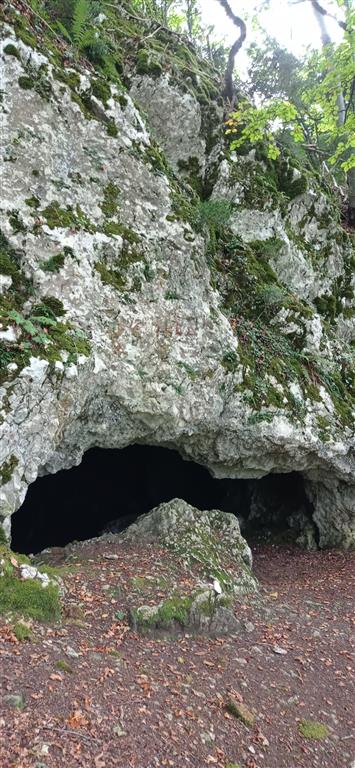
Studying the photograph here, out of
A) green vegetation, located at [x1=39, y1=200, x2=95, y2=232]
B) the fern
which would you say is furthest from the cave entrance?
the fern

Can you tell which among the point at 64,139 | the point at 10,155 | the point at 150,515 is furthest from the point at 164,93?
the point at 150,515

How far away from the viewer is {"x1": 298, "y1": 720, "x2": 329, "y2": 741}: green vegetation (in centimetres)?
490

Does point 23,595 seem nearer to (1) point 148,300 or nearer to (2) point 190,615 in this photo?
(2) point 190,615

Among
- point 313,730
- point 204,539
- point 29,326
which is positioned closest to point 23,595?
point 29,326

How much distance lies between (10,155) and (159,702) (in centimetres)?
775

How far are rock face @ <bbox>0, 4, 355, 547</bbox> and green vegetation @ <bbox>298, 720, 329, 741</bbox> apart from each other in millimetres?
4209

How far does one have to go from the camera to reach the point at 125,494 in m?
16.3

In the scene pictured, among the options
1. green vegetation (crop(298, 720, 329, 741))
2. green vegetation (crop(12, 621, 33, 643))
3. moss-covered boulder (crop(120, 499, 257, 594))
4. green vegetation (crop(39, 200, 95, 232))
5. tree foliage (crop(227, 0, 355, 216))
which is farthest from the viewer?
tree foliage (crop(227, 0, 355, 216))

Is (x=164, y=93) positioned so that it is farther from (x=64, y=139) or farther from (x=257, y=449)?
(x=257, y=449)

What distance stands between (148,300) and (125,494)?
32.4 ft

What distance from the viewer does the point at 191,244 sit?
29.5 feet

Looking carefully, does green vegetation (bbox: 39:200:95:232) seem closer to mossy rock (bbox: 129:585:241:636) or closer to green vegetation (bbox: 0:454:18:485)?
green vegetation (bbox: 0:454:18:485)

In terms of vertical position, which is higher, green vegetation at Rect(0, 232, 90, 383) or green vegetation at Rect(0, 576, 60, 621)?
green vegetation at Rect(0, 232, 90, 383)

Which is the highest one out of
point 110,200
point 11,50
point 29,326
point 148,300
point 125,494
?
point 11,50
